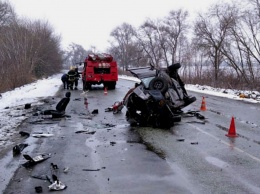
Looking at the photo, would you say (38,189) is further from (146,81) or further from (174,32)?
(174,32)

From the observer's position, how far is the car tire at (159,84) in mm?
9828

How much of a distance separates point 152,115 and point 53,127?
2.87 meters

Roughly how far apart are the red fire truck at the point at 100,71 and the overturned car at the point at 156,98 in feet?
43.4

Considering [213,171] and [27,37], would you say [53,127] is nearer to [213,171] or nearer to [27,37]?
[213,171]

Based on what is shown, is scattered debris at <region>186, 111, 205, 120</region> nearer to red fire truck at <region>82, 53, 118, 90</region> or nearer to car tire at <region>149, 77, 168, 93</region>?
car tire at <region>149, 77, 168, 93</region>

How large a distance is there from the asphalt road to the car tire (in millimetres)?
1190

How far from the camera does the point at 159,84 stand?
32.4 ft

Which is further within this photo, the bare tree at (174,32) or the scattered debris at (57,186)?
the bare tree at (174,32)

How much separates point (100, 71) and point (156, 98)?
15.9 metres

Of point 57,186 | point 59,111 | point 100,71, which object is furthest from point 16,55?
point 57,186

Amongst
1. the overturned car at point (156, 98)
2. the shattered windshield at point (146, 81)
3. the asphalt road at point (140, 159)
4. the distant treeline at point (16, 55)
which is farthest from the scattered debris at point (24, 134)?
the distant treeline at point (16, 55)

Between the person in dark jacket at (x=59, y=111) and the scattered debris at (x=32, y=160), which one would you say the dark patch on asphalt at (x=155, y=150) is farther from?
the person in dark jacket at (x=59, y=111)

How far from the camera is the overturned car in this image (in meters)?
9.10

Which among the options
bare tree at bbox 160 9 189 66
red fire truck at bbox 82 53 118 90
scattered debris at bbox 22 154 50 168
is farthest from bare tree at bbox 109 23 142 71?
scattered debris at bbox 22 154 50 168
